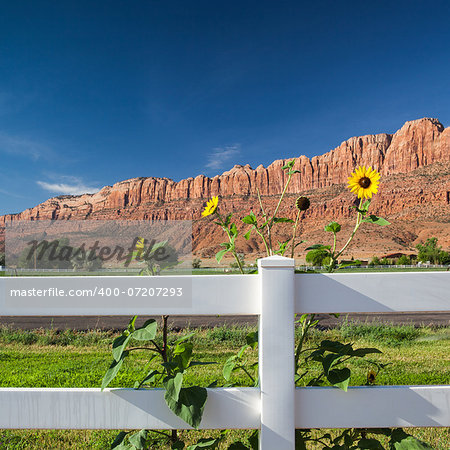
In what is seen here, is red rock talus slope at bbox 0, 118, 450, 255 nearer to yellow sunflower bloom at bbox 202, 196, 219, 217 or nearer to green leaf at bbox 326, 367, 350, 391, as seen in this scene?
yellow sunflower bloom at bbox 202, 196, 219, 217

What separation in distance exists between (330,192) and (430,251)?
92.8ft

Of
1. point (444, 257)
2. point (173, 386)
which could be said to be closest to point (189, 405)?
point (173, 386)

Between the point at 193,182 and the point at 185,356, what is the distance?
359 ft

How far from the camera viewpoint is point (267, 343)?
1281 mm

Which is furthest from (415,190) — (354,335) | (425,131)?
(354,335)

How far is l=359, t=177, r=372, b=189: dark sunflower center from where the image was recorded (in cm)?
180

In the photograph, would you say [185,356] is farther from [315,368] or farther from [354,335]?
[354,335]

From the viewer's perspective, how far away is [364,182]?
181 centimetres

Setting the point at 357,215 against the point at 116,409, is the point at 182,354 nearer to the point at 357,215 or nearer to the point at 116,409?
the point at 116,409

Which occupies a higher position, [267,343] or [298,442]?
[267,343]

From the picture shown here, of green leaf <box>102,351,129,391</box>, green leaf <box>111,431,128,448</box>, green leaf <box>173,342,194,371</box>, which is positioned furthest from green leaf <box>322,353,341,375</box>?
green leaf <box>111,431,128,448</box>

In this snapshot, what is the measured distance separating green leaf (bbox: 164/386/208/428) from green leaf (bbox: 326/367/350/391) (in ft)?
1.59

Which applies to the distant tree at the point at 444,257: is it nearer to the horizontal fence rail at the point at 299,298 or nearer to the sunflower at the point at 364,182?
the sunflower at the point at 364,182

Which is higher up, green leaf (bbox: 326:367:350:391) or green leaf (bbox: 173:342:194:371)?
green leaf (bbox: 173:342:194:371)
